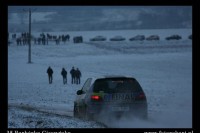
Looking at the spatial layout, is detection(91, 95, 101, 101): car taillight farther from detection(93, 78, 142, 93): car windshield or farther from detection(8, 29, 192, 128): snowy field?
detection(8, 29, 192, 128): snowy field

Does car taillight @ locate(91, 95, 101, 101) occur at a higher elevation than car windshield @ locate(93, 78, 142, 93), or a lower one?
lower

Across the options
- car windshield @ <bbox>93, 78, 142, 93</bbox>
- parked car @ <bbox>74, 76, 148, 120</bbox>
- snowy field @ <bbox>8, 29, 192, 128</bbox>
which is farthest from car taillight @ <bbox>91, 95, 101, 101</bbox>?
snowy field @ <bbox>8, 29, 192, 128</bbox>

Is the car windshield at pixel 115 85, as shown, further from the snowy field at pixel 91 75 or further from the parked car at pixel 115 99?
the snowy field at pixel 91 75

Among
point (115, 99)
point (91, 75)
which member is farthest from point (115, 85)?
point (91, 75)

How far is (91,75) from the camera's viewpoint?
3078 centimetres

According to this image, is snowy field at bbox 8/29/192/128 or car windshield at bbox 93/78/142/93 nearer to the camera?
car windshield at bbox 93/78/142/93

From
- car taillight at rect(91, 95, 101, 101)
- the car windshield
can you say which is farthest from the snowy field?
the car windshield

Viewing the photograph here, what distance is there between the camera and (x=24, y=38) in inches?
1916

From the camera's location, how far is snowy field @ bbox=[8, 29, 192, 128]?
13198mm

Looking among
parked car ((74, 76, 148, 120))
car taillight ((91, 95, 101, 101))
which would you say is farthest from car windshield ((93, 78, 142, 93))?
car taillight ((91, 95, 101, 101))

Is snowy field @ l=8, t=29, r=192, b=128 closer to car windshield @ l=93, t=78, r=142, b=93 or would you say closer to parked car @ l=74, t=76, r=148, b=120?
parked car @ l=74, t=76, r=148, b=120

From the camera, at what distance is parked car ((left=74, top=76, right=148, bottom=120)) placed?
1262 centimetres

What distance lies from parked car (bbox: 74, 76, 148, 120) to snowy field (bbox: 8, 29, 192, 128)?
239 millimetres

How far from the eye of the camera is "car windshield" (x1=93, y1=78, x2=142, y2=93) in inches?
500
